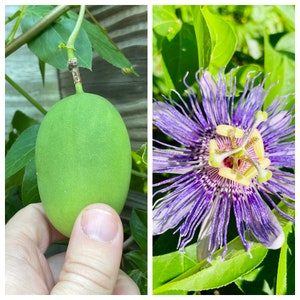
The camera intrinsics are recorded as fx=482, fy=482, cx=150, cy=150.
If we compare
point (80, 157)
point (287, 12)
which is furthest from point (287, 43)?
point (80, 157)

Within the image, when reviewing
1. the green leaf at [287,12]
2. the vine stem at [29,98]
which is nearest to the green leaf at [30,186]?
the vine stem at [29,98]

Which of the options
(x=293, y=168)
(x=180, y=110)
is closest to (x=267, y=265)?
(x=293, y=168)

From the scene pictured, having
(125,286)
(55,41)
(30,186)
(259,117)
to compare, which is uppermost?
(55,41)

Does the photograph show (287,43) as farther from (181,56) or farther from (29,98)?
(29,98)

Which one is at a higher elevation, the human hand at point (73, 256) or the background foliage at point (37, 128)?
the background foliage at point (37, 128)

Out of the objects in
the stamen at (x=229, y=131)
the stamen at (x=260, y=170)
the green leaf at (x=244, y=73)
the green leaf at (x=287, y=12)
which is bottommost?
the stamen at (x=260, y=170)

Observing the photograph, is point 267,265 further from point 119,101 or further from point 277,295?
point 119,101

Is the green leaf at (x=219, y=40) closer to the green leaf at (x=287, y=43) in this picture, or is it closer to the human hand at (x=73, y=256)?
the green leaf at (x=287, y=43)
